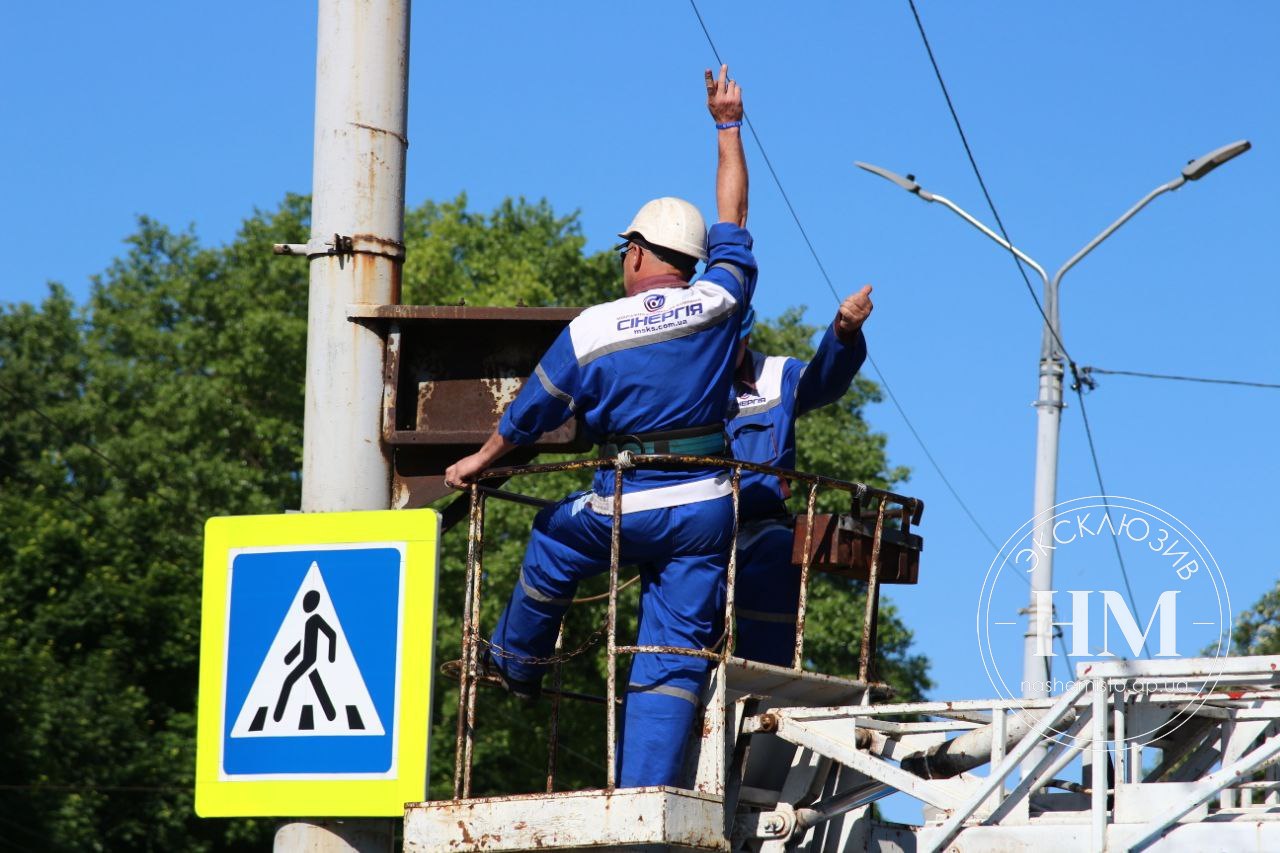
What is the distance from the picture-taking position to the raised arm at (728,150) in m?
7.23

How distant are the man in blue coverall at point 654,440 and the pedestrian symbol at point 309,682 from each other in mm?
700

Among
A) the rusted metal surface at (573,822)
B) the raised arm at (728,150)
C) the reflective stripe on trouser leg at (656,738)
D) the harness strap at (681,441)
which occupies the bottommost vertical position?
the rusted metal surface at (573,822)

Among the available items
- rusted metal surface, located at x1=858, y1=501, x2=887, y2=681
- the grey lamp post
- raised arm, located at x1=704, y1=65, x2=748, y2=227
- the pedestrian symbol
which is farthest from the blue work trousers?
the grey lamp post

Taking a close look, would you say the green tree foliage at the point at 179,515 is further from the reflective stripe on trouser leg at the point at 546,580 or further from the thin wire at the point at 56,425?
the reflective stripe on trouser leg at the point at 546,580

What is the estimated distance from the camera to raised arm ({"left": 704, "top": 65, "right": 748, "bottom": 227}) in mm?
7227

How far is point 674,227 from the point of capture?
702 cm

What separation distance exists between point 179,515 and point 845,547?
3001 cm

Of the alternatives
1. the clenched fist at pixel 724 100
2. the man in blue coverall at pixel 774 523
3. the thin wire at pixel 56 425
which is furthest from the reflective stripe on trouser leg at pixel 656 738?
the thin wire at pixel 56 425

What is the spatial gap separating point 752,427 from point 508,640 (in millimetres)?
1276

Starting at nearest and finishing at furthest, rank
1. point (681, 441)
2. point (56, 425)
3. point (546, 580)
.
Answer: point (681, 441) < point (546, 580) < point (56, 425)

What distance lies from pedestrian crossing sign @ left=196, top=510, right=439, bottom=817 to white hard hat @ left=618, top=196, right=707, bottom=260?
4.40 feet

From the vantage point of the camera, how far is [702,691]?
640cm

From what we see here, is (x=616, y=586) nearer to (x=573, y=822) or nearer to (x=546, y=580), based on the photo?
(x=573, y=822)

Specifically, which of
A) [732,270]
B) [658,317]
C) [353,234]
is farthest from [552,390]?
[353,234]
